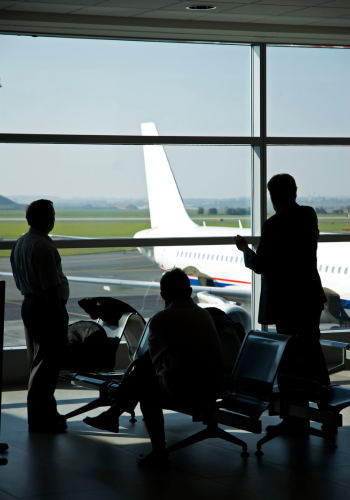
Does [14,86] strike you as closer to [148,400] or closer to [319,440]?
[148,400]

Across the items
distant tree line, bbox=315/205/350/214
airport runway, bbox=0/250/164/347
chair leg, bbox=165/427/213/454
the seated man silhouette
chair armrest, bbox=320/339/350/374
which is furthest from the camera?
distant tree line, bbox=315/205/350/214

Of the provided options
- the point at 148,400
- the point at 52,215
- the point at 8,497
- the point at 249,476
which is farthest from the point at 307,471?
the point at 52,215

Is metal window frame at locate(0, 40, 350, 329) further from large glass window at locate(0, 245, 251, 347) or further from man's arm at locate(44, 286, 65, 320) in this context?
man's arm at locate(44, 286, 65, 320)

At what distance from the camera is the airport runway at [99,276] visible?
254 inches

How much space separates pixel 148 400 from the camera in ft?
12.6

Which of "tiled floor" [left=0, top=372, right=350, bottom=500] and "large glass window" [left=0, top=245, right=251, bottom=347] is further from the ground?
"large glass window" [left=0, top=245, right=251, bottom=347]

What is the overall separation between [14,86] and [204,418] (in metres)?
3.73

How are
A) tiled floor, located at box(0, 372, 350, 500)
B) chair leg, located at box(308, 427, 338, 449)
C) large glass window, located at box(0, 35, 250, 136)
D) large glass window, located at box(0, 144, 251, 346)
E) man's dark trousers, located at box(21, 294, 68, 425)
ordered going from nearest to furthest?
tiled floor, located at box(0, 372, 350, 500)
chair leg, located at box(308, 427, 338, 449)
man's dark trousers, located at box(21, 294, 68, 425)
large glass window, located at box(0, 35, 250, 136)
large glass window, located at box(0, 144, 251, 346)

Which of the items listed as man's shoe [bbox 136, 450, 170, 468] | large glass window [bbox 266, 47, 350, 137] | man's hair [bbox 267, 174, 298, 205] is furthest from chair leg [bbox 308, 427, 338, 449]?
large glass window [bbox 266, 47, 350, 137]

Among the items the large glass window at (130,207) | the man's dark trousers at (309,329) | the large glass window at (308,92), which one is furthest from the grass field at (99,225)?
the man's dark trousers at (309,329)

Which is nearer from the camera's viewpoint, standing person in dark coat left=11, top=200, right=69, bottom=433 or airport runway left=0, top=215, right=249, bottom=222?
standing person in dark coat left=11, top=200, right=69, bottom=433

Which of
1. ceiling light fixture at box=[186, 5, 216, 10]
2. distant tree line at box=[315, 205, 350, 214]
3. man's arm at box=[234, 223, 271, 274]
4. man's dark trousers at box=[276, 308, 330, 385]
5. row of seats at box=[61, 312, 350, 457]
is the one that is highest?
ceiling light fixture at box=[186, 5, 216, 10]

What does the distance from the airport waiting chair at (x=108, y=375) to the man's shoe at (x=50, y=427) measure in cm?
10

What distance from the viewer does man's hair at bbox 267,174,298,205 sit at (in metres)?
4.46
